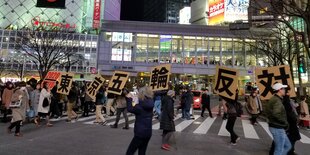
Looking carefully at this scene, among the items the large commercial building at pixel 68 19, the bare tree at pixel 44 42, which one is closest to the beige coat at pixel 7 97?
the bare tree at pixel 44 42

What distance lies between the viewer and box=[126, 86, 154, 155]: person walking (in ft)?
17.6

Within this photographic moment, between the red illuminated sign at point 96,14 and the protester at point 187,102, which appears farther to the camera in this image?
the red illuminated sign at point 96,14

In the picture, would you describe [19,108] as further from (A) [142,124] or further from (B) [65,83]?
(A) [142,124]

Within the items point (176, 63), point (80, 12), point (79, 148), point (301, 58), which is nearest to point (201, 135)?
point (79, 148)

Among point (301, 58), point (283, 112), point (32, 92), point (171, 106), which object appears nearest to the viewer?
point (283, 112)

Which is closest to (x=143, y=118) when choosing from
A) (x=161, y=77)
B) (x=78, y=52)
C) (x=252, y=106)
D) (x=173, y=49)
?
(x=161, y=77)

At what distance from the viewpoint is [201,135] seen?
10797 millimetres

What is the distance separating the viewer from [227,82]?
9.81 metres

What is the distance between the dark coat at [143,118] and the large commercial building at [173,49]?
49325 mm

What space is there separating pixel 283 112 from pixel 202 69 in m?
50.6

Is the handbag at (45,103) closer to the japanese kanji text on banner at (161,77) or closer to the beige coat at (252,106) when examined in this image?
the japanese kanji text on banner at (161,77)

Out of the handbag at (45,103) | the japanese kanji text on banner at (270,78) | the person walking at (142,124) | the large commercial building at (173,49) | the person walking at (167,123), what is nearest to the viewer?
the person walking at (142,124)

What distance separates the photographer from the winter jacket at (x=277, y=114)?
5.74m

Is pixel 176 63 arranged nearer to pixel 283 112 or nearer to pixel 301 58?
pixel 301 58
